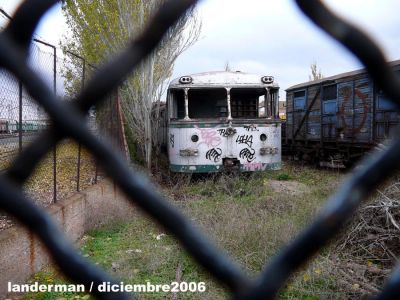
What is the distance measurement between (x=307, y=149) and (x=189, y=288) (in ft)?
39.4

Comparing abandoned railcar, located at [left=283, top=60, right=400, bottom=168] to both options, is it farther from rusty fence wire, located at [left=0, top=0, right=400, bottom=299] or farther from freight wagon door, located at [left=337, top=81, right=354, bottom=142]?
rusty fence wire, located at [left=0, top=0, right=400, bottom=299]

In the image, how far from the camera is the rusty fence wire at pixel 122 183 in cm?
48

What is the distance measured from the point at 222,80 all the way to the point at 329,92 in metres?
5.48

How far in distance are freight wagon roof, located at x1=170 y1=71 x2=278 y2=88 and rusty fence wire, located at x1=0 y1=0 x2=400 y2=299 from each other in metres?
8.50

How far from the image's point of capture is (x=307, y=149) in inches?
582

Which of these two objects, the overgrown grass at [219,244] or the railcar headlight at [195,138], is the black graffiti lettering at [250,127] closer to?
the railcar headlight at [195,138]

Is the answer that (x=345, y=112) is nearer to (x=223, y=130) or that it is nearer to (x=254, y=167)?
(x=254, y=167)

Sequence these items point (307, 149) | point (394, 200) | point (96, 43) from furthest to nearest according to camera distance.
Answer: point (307, 149) → point (96, 43) → point (394, 200)

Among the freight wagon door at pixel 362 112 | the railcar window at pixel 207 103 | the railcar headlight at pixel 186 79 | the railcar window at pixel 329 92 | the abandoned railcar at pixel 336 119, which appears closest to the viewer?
the railcar headlight at pixel 186 79

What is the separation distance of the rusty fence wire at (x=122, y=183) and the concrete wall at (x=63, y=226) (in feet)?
3.34

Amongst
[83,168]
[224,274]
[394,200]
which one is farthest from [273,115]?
[224,274]

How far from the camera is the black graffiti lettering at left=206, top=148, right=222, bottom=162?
29.0 ft

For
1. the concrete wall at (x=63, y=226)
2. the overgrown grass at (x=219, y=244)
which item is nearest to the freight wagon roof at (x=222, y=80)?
the overgrown grass at (x=219, y=244)

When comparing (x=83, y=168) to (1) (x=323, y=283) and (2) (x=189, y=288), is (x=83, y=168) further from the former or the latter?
(1) (x=323, y=283)
